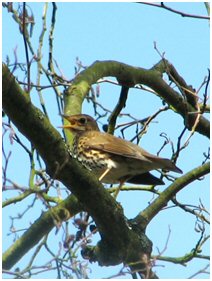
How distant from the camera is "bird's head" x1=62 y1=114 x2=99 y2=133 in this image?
20.4 ft

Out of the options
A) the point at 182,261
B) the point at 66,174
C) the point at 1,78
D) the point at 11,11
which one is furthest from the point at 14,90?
the point at 11,11

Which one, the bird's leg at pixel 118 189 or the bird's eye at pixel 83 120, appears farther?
the bird's eye at pixel 83 120

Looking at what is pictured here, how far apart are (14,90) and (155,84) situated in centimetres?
284

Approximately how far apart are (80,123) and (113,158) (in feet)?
1.41

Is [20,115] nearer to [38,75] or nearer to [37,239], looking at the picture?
[37,239]

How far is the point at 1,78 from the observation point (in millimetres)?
3904

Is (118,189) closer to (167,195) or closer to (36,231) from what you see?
(167,195)

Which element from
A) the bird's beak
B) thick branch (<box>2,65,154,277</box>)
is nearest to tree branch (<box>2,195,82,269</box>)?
thick branch (<box>2,65,154,277</box>)

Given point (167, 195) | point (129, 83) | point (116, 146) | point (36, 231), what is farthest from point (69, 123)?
point (36, 231)

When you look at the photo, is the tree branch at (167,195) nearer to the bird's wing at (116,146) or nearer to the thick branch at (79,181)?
the thick branch at (79,181)

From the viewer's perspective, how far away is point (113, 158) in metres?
6.45

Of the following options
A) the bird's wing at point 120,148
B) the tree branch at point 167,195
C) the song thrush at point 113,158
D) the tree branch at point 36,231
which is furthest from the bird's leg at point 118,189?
the tree branch at point 36,231

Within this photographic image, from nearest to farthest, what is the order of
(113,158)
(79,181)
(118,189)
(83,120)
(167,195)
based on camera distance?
(79,181) < (167,195) < (118,189) < (113,158) < (83,120)

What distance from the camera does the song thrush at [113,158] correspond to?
6238 mm
